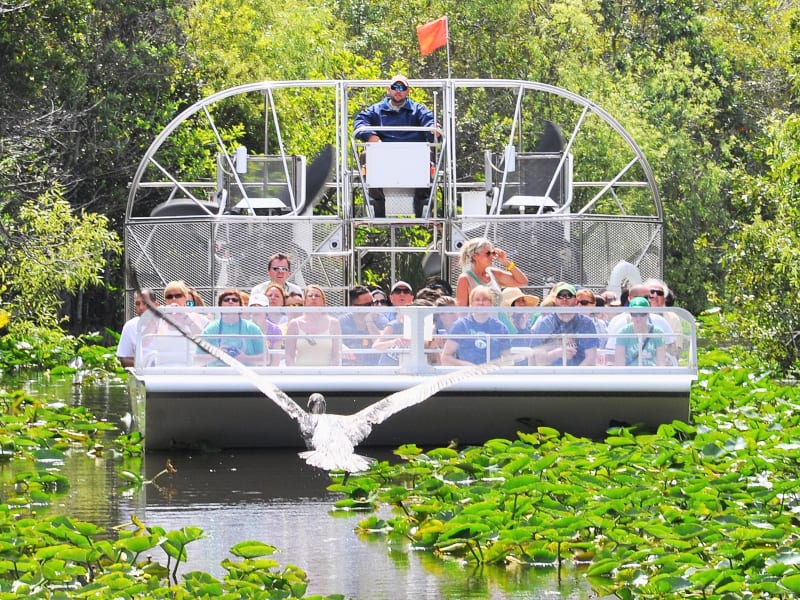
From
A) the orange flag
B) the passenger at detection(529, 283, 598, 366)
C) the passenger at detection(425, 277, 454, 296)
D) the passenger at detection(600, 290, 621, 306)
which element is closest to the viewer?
the passenger at detection(529, 283, 598, 366)

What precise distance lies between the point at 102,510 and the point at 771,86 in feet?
121

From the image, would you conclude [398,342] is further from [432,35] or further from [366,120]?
[432,35]

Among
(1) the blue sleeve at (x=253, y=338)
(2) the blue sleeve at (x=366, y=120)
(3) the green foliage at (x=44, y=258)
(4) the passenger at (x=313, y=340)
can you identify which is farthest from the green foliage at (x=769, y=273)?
(3) the green foliage at (x=44, y=258)

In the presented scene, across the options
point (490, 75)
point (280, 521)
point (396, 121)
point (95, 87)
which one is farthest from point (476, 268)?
point (490, 75)

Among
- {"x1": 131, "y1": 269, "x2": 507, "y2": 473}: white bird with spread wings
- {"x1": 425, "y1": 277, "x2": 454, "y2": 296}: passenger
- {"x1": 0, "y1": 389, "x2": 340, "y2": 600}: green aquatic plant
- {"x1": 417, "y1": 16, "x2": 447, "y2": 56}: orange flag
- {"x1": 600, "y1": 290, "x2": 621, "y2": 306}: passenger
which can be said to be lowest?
{"x1": 0, "y1": 389, "x2": 340, "y2": 600}: green aquatic plant

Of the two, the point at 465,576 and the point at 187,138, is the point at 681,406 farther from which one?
the point at 187,138

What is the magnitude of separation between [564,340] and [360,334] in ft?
5.14

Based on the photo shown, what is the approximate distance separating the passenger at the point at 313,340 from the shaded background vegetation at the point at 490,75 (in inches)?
283

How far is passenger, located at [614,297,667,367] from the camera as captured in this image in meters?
13.2

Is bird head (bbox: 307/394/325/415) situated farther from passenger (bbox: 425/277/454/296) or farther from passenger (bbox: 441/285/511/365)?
passenger (bbox: 425/277/454/296)

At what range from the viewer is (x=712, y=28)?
4716cm

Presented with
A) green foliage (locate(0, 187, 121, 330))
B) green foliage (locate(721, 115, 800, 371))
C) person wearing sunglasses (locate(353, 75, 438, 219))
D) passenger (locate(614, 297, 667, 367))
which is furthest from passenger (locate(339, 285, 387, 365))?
green foliage (locate(0, 187, 121, 330))

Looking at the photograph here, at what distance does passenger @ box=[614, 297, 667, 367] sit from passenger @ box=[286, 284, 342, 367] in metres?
2.17

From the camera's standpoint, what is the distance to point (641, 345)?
13266 mm
